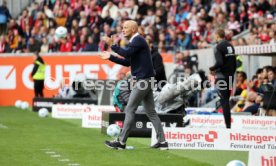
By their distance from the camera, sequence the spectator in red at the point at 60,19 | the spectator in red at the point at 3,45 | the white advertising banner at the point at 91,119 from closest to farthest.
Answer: the white advertising banner at the point at 91,119 < the spectator in red at the point at 3,45 < the spectator in red at the point at 60,19

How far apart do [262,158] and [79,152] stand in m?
4.25

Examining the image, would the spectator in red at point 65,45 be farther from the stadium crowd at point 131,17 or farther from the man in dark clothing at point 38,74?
the man in dark clothing at point 38,74

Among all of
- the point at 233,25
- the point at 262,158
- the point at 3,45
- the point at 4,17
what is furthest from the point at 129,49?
the point at 4,17

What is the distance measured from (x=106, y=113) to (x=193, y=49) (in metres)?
13.3

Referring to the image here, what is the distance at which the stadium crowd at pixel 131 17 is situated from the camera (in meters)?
29.7

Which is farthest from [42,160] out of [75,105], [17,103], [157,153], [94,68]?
[94,68]

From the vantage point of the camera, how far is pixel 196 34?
3103 centimetres

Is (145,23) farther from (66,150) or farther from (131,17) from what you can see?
(66,150)

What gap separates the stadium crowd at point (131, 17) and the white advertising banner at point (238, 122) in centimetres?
691

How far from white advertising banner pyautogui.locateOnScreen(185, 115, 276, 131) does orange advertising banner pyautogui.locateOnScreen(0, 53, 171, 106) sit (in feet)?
39.2

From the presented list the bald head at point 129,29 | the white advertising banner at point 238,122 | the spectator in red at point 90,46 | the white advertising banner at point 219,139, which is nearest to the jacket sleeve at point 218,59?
the white advertising banner at point 238,122

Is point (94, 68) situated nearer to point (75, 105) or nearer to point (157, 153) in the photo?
point (75, 105)

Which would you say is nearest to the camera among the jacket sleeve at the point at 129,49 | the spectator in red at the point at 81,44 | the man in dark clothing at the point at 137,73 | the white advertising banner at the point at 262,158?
the white advertising banner at the point at 262,158

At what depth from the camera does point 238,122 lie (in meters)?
19.0
